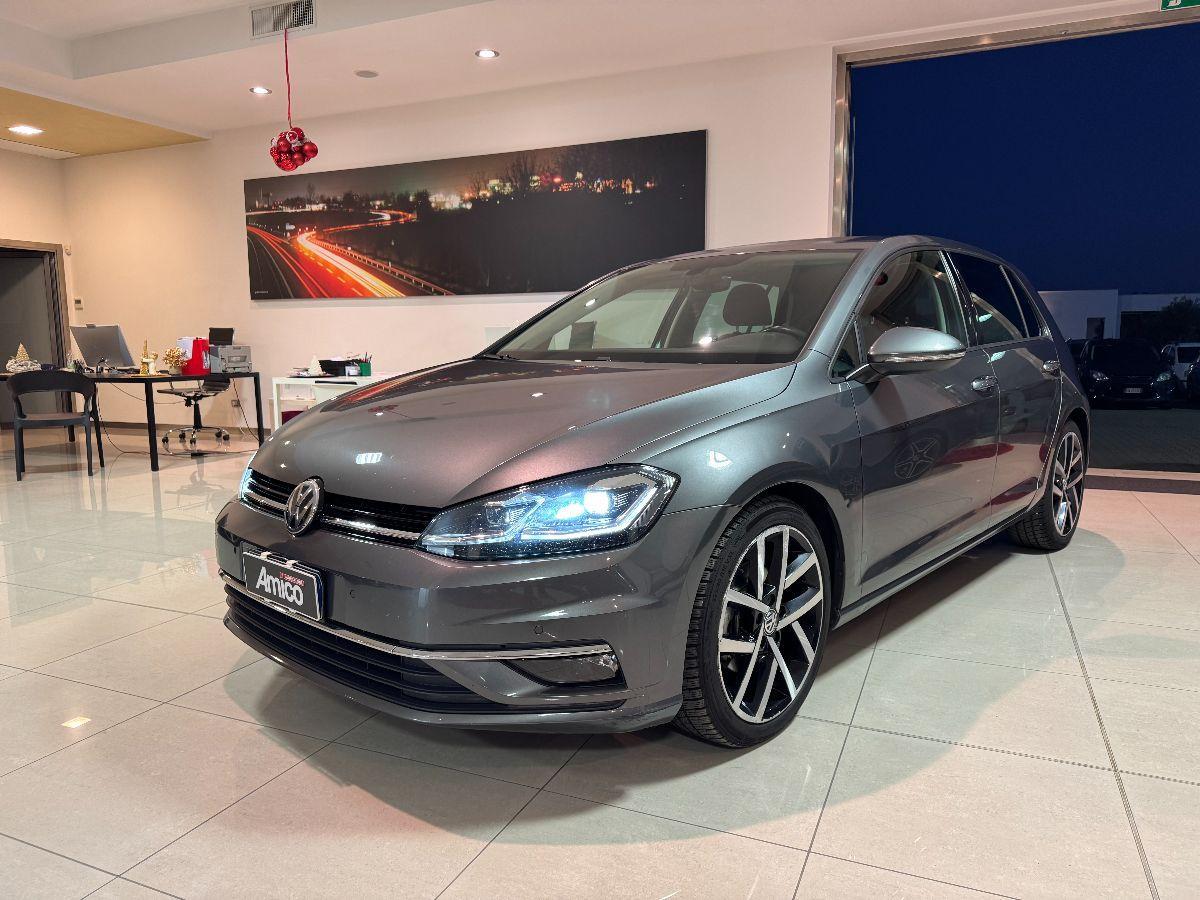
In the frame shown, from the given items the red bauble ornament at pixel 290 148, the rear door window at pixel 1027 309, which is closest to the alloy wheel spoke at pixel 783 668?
the rear door window at pixel 1027 309

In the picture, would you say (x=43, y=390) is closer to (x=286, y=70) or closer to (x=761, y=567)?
(x=286, y=70)

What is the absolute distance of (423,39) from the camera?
205 inches

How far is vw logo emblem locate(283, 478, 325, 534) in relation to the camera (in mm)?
1560

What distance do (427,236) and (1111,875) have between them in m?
6.30

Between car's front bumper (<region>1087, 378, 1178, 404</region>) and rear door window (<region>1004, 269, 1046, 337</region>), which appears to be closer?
rear door window (<region>1004, 269, 1046, 337</region>)

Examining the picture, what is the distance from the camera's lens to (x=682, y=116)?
5750 millimetres

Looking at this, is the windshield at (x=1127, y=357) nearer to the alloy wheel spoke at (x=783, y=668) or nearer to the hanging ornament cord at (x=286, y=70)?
the alloy wheel spoke at (x=783, y=668)

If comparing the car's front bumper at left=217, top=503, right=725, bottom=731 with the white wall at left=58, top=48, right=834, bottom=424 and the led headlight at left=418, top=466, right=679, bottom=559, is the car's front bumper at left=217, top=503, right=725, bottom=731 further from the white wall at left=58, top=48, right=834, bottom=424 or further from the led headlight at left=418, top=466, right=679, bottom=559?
the white wall at left=58, top=48, right=834, bottom=424

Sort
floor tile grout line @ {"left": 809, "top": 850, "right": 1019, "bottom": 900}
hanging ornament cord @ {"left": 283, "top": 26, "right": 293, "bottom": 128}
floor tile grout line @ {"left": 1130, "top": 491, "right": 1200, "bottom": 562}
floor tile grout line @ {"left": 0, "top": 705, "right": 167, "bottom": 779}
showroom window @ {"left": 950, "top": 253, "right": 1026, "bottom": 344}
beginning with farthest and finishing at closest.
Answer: hanging ornament cord @ {"left": 283, "top": 26, "right": 293, "bottom": 128}, floor tile grout line @ {"left": 1130, "top": 491, "right": 1200, "bottom": 562}, showroom window @ {"left": 950, "top": 253, "right": 1026, "bottom": 344}, floor tile grout line @ {"left": 0, "top": 705, "right": 167, "bottom": 779}, floor tile grout line @ {"left": 809, "top": 850, "right": 1019, "bottom": 900}

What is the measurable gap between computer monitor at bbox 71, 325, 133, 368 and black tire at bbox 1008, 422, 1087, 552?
6576 mm

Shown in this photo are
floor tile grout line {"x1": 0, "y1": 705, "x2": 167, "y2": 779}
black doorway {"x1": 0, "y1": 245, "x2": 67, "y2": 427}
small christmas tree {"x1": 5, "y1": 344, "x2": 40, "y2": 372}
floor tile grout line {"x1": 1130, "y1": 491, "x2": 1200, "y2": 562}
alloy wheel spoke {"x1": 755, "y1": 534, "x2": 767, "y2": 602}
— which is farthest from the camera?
black doorway {"x1": 0, "y1": 245, "x2": 67, "y2": 427}

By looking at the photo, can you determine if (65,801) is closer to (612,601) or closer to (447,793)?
(447,793)

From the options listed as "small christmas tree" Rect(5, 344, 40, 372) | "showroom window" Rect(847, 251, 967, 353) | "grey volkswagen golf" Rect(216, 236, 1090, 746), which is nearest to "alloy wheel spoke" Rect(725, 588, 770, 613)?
"grey volkswagen golf" Rect(216, 236, 1090, 746)

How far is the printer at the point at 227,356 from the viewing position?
267 inches
